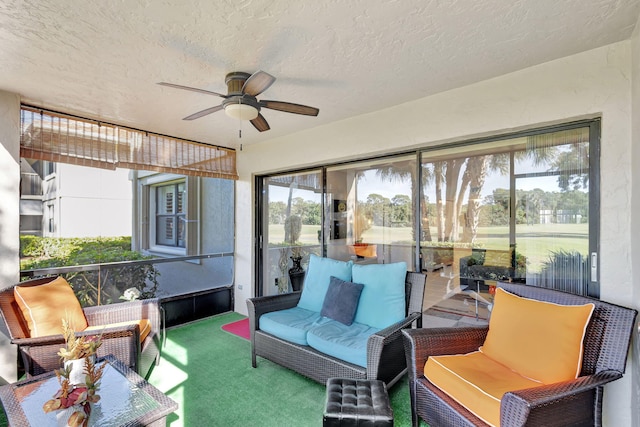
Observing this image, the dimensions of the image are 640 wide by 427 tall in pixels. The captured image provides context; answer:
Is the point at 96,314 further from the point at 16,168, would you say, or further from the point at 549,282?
the point at 549,282

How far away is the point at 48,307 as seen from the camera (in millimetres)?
2475

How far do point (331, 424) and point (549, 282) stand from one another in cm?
200

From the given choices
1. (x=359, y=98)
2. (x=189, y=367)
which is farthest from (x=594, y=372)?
(x=189, y=367)

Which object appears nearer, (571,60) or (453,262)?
(571,60)

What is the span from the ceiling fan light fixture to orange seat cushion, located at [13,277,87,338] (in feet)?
7.23

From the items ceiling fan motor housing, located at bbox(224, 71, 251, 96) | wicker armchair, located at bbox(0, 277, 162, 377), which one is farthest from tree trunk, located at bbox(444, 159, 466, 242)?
wicker armchair, located at bbox(0, 277, 162, 377)

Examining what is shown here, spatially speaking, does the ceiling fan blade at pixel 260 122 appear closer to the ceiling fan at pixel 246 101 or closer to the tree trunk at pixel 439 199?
the ceiling fan at pixel 246 101

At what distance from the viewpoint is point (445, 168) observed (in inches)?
124

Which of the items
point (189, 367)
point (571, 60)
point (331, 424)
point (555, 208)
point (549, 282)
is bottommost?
point (189, 367)

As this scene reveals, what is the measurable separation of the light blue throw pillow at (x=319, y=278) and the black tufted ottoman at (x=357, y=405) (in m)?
1.12

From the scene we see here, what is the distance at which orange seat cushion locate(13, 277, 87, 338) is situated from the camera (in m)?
2.36

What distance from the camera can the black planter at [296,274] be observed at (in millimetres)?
4336

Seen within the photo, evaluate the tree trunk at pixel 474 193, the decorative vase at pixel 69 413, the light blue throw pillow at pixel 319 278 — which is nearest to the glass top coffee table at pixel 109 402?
the decorative vase at pixel 69 413

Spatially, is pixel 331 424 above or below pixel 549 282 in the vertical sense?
below
